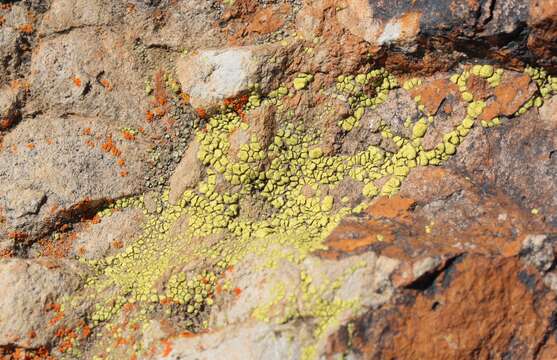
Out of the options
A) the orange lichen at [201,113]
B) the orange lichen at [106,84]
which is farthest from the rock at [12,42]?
the orange lichen at [201,113]

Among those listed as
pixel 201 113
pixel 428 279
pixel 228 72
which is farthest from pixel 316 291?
pixel 228 72

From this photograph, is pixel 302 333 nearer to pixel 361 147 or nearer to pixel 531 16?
pixel 361 147

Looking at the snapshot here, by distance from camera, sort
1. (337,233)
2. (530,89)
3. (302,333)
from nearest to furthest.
Result: (302,333) → (337,233) → (530,89)

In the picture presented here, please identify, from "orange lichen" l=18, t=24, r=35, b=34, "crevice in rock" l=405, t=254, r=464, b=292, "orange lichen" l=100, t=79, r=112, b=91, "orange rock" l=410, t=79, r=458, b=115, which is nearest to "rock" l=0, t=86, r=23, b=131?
"orange lichen" l=18, t=24, r=35, b=34

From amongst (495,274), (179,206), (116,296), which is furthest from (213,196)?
(495,274)

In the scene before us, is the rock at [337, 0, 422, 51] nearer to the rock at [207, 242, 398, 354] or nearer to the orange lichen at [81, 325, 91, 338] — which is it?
the rock at [207, 242, 398, 354]

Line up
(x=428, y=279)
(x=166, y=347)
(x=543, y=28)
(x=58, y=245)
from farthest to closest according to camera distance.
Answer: (x=58, y=245) < (x=543, y=28) < (x=166, y=347) < (x=428, y=279)

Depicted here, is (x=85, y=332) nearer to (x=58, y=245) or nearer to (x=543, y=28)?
(x=58, y=245)
